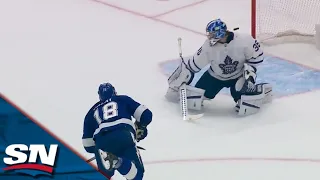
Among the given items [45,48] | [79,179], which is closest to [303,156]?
[79,179]

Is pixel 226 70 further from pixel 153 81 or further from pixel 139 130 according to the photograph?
pixel 139 130

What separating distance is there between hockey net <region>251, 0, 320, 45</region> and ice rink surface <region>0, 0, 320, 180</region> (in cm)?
9

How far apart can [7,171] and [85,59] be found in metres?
1.28

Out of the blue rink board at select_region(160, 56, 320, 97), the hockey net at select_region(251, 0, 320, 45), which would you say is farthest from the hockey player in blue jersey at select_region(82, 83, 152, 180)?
the hockey net at select_region(251, 0, 320, 45)

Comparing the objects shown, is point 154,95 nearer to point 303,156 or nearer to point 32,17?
point 303,156

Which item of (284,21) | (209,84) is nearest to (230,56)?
(209,84)

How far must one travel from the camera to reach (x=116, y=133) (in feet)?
8.62

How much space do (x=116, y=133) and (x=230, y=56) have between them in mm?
966

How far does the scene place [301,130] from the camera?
335 cm

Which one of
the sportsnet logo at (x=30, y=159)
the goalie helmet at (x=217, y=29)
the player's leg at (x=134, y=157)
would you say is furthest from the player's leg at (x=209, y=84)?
the player's leg at (x=134, y=157)

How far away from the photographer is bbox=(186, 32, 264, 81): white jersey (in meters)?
3.43

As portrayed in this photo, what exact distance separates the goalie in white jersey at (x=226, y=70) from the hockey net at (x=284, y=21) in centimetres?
80

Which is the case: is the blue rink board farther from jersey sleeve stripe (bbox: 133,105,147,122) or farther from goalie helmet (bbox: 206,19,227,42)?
jersey sleeve stripe (bbox: 133,105,147,122)

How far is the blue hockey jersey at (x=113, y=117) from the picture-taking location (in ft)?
8.68
